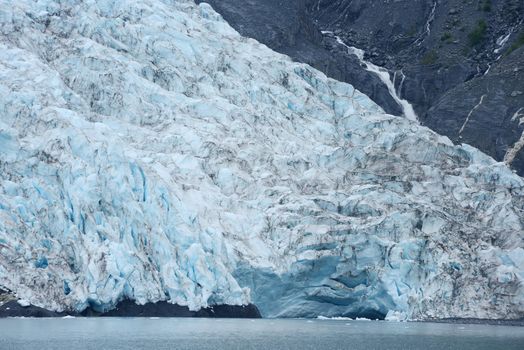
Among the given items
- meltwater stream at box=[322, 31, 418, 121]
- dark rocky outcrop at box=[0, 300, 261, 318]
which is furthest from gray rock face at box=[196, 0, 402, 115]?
dark rocky outcrop at box=[0, 300, 261, 318]

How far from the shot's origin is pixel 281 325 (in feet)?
102

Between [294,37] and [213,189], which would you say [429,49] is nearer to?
[294,37]

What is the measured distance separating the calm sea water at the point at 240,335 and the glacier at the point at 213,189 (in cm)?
128

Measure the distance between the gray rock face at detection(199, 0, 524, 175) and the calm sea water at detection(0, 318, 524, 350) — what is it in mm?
19268

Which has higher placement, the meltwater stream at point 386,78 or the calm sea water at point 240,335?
the meltwater stream at point 386,78

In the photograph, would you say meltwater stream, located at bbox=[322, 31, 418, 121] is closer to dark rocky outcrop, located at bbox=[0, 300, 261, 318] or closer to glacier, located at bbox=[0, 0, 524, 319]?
glacier, located at bbox=[0, 0, 524, 319]

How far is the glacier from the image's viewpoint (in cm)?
3098

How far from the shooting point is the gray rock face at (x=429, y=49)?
48.5 meters

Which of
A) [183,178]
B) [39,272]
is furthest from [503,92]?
[39,272]

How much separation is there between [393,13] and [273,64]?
77.4 feet

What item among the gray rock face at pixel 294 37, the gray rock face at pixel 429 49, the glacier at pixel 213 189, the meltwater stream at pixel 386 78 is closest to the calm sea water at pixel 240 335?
the glacier at pixel 213 189

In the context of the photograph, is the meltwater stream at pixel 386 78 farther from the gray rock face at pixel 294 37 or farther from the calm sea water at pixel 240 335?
the calm sea water at pixel 240 335

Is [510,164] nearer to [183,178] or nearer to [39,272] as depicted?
[183,178]

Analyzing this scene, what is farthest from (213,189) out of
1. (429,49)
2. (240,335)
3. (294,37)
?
(429,49)
